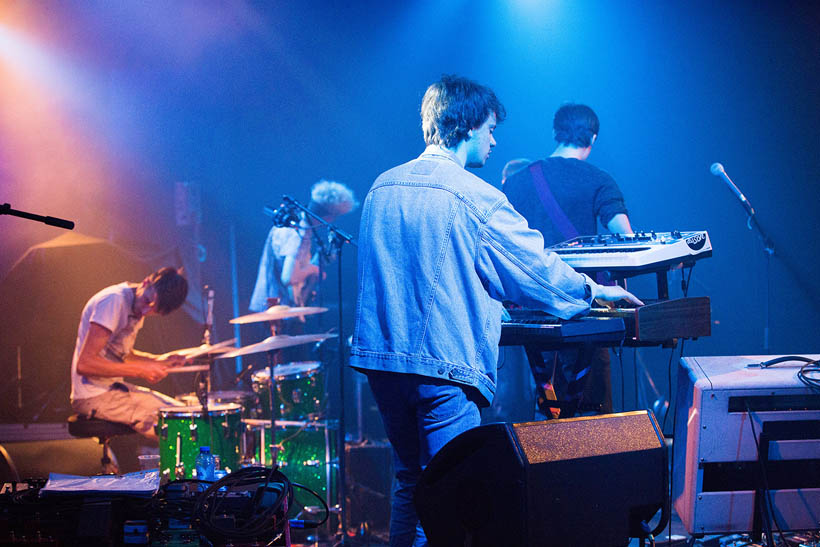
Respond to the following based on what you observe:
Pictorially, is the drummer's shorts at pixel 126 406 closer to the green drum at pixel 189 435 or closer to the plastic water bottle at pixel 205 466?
the green drum at pixel 189 435

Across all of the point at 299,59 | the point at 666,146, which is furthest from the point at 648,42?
the point at 299,59

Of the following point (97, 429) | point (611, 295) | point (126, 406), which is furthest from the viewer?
point (126, 406)

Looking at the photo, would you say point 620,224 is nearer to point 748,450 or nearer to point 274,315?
point 748,450

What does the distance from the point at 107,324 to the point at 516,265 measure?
3643 mm

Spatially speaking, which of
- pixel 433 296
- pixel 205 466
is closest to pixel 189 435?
pixel 205 466

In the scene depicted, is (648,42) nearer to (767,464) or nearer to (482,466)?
(767,464)

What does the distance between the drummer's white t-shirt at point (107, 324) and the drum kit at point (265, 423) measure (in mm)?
575

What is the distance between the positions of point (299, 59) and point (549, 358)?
445 centimetres

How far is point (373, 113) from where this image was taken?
7.07m

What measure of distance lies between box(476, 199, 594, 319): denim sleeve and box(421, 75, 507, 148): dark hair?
0.35 m

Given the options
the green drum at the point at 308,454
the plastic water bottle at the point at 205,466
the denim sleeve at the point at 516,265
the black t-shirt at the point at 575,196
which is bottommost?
the green drum at the point at 308,454

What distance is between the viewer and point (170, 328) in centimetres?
619

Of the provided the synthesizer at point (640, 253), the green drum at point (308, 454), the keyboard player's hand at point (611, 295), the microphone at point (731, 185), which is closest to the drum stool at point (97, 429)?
the green drum at point (308, 454)

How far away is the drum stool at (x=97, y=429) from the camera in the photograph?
4.69m
